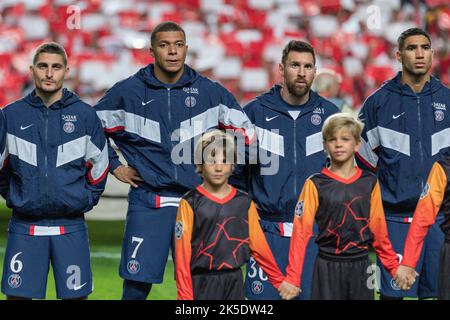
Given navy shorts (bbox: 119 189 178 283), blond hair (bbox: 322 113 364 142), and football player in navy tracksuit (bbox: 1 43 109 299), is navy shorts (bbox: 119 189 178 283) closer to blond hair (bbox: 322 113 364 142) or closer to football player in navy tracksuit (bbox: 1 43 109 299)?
football player in navy tracksuit (bbox: 1 43 109 299)

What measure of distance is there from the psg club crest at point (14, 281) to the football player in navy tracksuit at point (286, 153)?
47.7 inches

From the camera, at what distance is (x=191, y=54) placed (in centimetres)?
1275

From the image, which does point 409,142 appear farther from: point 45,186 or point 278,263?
point 45,186

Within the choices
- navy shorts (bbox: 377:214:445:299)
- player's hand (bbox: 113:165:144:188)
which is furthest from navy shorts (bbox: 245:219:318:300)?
player's hand (bbox: 113:165:144:188)

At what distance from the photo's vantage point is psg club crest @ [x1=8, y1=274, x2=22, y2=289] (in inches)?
191

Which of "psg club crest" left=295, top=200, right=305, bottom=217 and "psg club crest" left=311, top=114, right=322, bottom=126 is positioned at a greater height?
"psg club crest" left=311, top=114, right=322, bottom=126

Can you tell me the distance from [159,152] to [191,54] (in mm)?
7812

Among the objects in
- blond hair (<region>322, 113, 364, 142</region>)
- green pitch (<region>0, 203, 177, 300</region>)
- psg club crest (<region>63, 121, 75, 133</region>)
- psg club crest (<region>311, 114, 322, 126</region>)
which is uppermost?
psg club crest (<region>311, 114, 322, 126</region>)

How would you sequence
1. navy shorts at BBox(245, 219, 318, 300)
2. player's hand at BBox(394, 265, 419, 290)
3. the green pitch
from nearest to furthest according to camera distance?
player's hand at BBox(394, 265, 419, 290) < navy shorts at BBox(245, 219, 318, 300) < the green pitch

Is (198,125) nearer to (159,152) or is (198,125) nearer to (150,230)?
(159,152)
